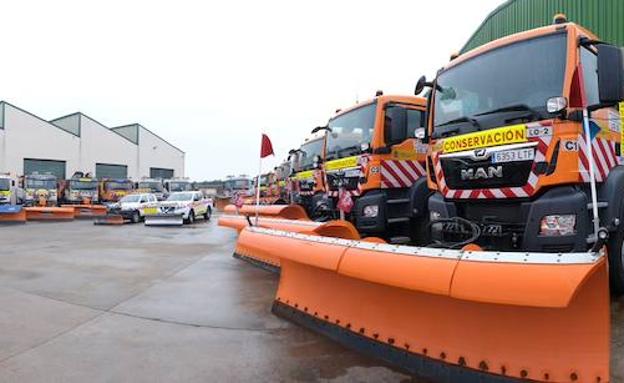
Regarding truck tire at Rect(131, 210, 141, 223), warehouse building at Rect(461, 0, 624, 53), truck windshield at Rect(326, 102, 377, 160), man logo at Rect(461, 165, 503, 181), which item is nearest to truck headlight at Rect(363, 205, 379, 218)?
truck windshield at Rect(326, 102, 377, 160)

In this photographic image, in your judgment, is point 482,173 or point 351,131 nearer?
point 482,173

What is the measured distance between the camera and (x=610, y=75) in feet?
14.0

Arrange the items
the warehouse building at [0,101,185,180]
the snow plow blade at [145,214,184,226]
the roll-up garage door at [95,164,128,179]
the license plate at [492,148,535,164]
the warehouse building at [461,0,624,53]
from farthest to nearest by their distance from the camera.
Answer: the roll-up garage door at [95,164,128,179], the warehouse building at [0,101,185,180], the snow plow blade at [145,214,184,226], the warehouse building at [461,0,624,53], the license plate at [492,148,535,164]

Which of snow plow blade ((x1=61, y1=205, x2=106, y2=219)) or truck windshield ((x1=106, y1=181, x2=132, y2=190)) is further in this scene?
truck windshield ((x1=106, y1=181, x2=132, y2=190))

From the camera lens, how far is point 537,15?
13.3m

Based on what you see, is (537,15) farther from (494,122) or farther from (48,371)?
(48,371)

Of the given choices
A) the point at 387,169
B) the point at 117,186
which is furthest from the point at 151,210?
the point at 387,169

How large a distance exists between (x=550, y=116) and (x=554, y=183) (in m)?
0.63

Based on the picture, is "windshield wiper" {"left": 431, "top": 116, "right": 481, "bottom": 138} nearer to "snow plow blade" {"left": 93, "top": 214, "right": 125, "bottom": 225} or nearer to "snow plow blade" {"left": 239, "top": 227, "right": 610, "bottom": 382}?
"snow plow blade" {"left": 239, "top": 227, "right": 610, "bottom": 382}

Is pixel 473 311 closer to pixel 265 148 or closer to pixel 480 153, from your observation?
pixel 480 153

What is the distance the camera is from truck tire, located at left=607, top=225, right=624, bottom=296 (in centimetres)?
514

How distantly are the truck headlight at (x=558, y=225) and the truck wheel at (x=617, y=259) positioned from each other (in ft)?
3.77

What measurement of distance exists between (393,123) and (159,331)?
486 cm

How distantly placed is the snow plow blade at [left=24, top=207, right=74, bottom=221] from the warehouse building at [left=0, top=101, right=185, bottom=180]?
24429 millimetres
